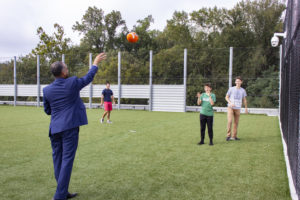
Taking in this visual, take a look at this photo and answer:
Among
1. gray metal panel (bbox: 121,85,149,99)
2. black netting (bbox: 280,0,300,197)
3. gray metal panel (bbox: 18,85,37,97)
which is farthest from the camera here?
gray metal panel (bbox: 18,85,37,97)

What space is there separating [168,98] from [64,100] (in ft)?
49.8

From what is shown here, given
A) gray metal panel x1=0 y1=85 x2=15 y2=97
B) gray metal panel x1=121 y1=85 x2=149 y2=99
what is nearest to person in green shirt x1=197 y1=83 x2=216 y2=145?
gray metal panel x1=121 y1=85 x2=149 y2=99

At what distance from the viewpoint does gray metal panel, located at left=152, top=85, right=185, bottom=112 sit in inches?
715

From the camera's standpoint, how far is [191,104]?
717 inches

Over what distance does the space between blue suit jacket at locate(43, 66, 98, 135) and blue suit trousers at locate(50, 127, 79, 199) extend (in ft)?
0.36

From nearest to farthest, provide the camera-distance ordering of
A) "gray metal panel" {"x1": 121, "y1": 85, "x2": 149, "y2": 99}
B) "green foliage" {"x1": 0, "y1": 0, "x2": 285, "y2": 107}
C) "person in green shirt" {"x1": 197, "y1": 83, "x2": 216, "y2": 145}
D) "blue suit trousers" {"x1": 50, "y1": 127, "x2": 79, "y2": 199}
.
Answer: "blue suit trousers" {"x1": 50, "y1": 127, "x2": 79, "y2": 199} → "person in green shirt" {"x1": 197, "y1": 83, "x2": 216, "y2": 145} → "green foliage" {"x1": 0, "y1": 0, "x2": 285, "y2": 107} → "gray metal panel" {"x1": 121, "y1": 85, "x2": 149, "y2": 99}

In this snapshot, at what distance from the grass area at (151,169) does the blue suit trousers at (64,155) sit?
363 mm

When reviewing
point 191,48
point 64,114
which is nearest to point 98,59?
point 64,114

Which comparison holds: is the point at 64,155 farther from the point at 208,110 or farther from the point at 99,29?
the point at 99,29

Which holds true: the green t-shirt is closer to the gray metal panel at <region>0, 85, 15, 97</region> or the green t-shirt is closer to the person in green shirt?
the person in green shirt

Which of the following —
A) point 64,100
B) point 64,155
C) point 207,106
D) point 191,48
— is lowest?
point 64,155

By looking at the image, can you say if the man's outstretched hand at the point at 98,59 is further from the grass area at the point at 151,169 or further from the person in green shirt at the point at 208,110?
the person in green shirt at the point at 208,110

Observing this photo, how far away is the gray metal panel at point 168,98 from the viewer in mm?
18156

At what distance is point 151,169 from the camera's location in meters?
4.88
